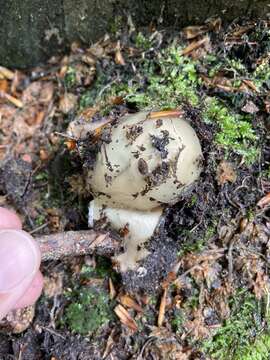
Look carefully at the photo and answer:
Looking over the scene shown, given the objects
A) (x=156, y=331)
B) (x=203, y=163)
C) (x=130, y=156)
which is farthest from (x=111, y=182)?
(x=156, y=331)

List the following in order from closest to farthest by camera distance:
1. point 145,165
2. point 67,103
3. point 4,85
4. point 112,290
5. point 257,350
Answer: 1. point 145,165
2. point 257,350
3. point 112,290
4. point 67,103
5. point 4,85

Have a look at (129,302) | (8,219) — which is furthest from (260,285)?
(8,219)

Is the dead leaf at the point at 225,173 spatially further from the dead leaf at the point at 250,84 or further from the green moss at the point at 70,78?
the green moss at the point at 70,78

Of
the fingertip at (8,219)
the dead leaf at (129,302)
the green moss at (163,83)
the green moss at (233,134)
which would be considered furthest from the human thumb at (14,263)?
the green moss at (233,134)

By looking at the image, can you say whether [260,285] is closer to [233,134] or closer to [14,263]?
[233,134]

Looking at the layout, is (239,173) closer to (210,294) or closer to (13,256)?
(210,294)

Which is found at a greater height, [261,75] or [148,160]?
[261,75]

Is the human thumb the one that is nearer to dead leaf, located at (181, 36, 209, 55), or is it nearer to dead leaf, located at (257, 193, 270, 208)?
dead leaf, located at (257, 193, 270, 208)
